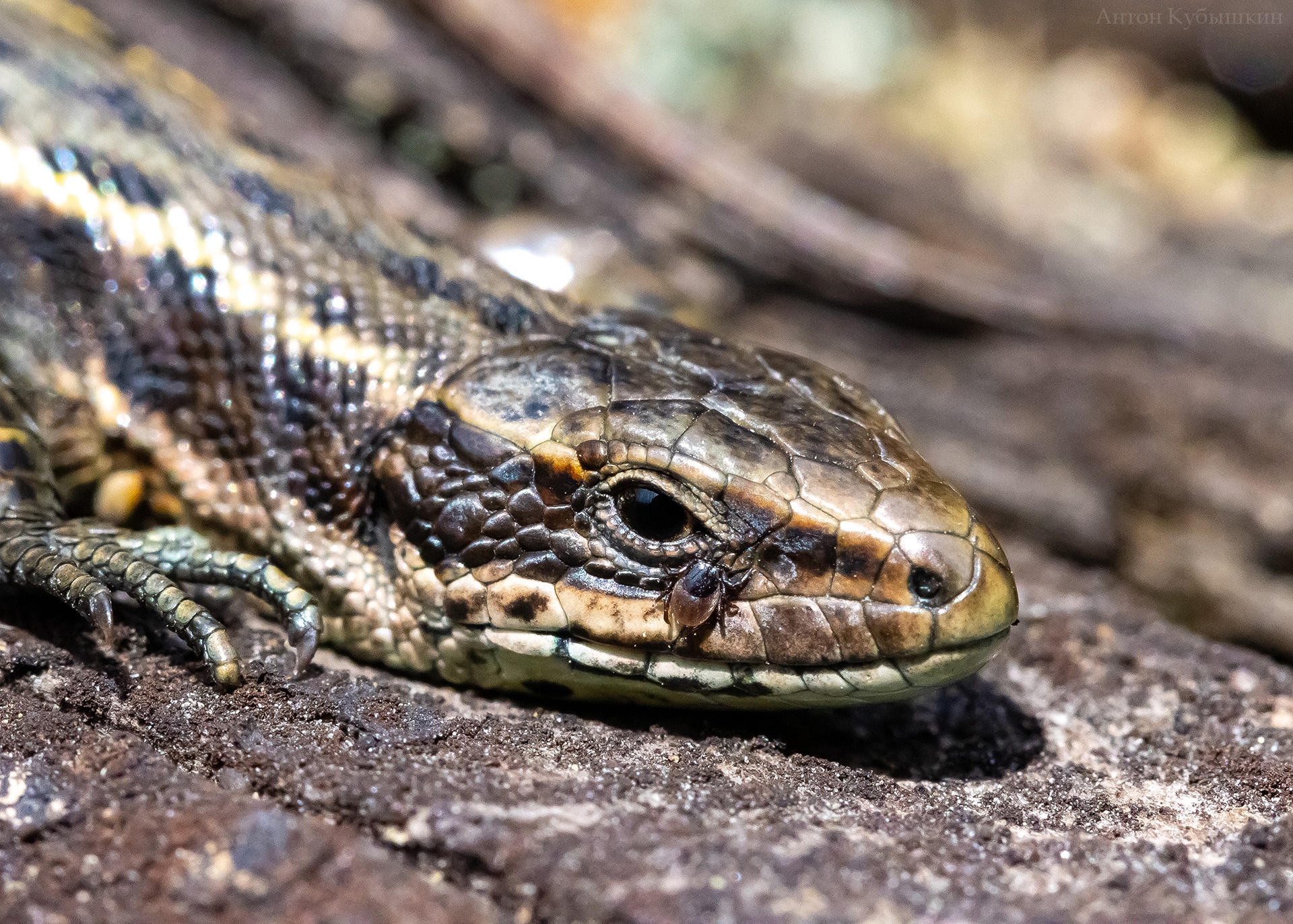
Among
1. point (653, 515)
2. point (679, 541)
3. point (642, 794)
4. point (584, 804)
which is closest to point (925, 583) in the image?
point (679, 541)

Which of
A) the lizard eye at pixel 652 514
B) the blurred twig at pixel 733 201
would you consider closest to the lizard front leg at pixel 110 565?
the lizard eye at pixel 652 514

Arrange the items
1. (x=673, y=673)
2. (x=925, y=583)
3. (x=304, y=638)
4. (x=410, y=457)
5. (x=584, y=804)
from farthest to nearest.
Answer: (x=410, y=457) < (x=304, y=638) < (x=673, y=673) < (x=925, y=583) < (x=584, y=804)

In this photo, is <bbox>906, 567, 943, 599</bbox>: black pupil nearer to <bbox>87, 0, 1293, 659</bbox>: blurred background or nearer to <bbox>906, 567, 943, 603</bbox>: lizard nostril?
<bbox>906, 567, 943, 603</bbox>: lizard nostril

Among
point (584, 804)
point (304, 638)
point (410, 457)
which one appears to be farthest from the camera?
point (410, 457)

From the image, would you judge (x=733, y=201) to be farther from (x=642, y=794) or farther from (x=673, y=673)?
(x=642, y=794)

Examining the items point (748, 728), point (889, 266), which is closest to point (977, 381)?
point (889, 266)

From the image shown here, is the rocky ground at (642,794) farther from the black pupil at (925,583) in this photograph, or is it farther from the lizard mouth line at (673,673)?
the black pupil at (925,583)

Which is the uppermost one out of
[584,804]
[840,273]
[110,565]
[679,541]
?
[840,273]

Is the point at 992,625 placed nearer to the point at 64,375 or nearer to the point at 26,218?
the point at 64,375

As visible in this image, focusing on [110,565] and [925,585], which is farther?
[110,565]
